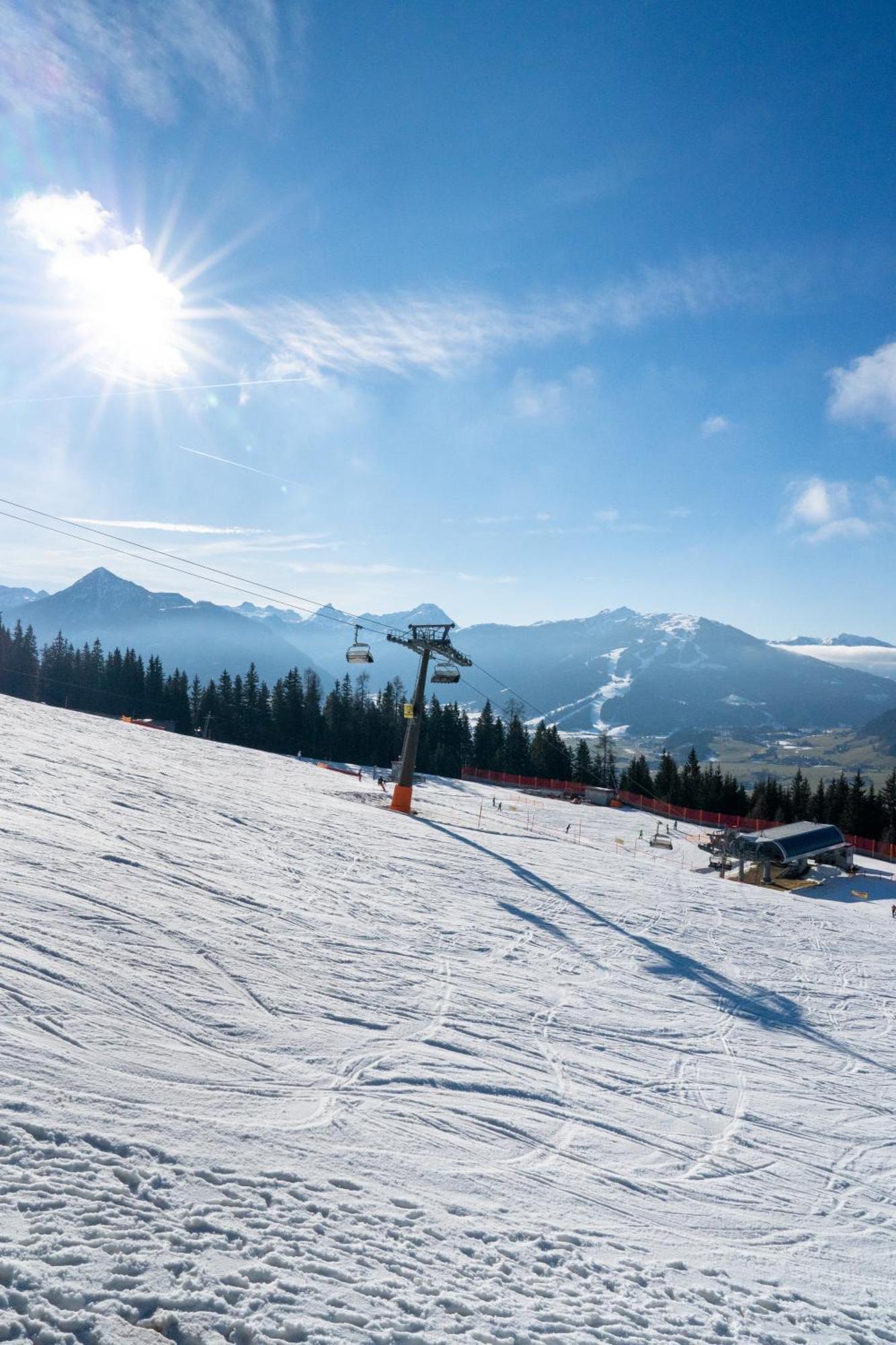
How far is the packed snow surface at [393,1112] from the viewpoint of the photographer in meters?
4.70

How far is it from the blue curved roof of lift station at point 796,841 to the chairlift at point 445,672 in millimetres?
16647

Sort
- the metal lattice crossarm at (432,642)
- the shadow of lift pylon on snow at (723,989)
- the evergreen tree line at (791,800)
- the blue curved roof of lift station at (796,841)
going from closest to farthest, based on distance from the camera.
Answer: the shadow of lift pylon on snow at (723,989) < the metal lattice crossarm at (432,642) < the blue curved roof of lift station at (796,841) < the evergreen tree line at (791,800)

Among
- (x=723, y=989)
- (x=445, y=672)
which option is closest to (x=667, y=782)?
(x=445, y=672)

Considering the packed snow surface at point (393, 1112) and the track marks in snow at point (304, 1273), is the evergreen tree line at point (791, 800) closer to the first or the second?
the packed snow surface at point (393, 1112)

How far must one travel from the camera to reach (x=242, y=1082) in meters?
6.85

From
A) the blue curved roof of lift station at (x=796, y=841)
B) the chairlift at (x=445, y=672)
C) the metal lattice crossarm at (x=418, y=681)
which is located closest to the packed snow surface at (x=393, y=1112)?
the metal lattice crossarm at (x=418, y=681)

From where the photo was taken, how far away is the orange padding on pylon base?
27.3 meters

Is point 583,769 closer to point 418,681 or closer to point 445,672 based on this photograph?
point 445,672

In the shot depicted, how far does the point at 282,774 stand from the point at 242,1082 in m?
22.9

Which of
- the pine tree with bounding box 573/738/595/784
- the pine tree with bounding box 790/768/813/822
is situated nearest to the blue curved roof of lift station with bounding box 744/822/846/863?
the pine tree with bounding box 790/768/813/822

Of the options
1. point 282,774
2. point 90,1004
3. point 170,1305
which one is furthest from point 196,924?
point 282,774

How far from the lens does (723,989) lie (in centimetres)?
1402

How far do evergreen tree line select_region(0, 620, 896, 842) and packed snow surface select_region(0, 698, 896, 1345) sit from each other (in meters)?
63.6

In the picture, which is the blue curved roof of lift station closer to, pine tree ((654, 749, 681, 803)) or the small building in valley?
the small building in valley
